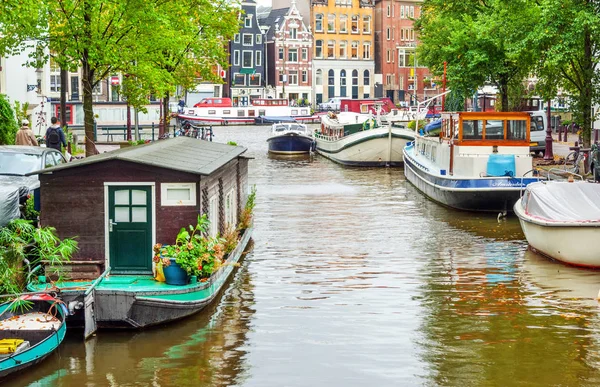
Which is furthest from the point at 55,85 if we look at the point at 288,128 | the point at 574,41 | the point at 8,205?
the point at 8,205

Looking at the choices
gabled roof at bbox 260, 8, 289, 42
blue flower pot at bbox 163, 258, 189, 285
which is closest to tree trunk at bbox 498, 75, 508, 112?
blue flower pot at bbox 163, 258, 189, 285

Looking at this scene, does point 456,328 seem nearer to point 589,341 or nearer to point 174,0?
point 589,341

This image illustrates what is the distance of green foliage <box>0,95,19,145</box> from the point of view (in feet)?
102

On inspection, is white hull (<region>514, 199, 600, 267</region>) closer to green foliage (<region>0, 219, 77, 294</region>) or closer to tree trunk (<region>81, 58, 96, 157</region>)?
green foliage (<region>0, 219, 77, 294</region>)

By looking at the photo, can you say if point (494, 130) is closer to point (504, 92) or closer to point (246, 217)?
point (246, 217)

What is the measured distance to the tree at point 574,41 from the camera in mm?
33719

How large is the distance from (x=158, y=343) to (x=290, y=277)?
18.9 feet

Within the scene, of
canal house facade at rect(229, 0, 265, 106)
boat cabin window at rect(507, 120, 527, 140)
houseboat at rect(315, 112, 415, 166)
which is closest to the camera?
boat cabin window at rect(507, 120, 527, 140)

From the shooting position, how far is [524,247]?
81.1ft

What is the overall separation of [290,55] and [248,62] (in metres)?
5.93

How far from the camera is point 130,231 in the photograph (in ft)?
56.7

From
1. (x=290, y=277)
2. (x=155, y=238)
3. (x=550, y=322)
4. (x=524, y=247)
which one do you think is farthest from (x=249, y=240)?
(x=550, y=322)

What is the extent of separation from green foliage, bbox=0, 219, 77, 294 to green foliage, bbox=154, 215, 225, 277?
5.36 ft

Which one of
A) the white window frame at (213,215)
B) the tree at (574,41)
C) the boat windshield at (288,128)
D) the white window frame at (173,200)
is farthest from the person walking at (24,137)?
the boat windshield at (288,128)
